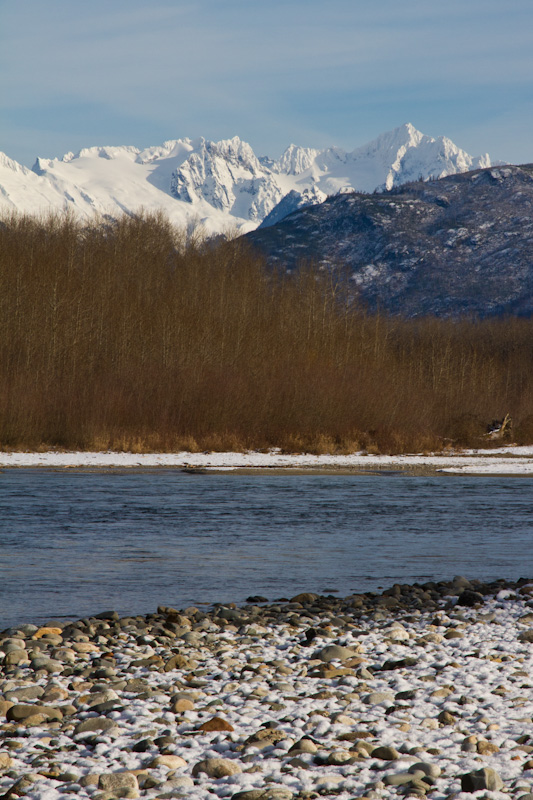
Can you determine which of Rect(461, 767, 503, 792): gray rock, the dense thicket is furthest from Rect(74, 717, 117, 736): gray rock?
the dense thicket

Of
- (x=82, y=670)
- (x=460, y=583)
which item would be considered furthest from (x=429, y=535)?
(x=82, y=670)

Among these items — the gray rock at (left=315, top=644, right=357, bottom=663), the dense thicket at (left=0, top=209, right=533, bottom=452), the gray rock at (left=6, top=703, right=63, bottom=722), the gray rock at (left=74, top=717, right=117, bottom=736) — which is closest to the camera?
the gray rock at (left=74, top=717, right=117, bottom=736)

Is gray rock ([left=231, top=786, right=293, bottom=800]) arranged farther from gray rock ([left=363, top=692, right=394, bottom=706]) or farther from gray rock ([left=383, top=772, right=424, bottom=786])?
gray rock ([left=363, top=692, right=394, bottom=706])

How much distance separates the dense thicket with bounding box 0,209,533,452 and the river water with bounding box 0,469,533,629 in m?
14.2

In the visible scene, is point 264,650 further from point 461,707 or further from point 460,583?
point 460,583

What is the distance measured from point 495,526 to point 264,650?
11961mm

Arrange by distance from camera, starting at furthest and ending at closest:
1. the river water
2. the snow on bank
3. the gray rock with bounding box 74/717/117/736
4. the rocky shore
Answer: the snow on bank, the river water, the gray rock with bounding box 74/717/117/736, the rocky shore

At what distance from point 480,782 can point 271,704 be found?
6.81 feet

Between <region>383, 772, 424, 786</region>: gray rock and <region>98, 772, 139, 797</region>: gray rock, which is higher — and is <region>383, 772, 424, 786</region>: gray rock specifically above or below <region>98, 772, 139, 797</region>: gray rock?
above

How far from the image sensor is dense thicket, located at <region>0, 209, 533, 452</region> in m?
43.4

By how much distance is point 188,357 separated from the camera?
51594 mm

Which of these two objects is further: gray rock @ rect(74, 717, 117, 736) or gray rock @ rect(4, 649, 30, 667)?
gray rock @ rect(4, 649, 30, 667)

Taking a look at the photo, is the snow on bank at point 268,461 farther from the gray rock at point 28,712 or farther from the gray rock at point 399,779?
the gray rock at point 399,779

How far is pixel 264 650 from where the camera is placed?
8.77 metres
